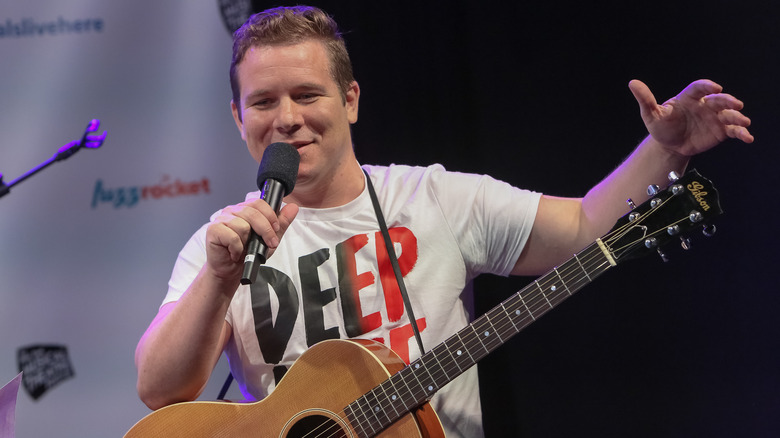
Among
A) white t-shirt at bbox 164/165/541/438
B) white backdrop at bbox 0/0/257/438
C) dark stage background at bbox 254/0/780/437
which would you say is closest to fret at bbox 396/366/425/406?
white t-shirt at bbox 164/165/541/438

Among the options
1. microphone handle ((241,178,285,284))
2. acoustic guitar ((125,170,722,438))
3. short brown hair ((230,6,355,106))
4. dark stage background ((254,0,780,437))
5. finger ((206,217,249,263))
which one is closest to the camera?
microphone handle ((241,178,285,284))

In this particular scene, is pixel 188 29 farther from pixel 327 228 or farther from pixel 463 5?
pixel 327 228

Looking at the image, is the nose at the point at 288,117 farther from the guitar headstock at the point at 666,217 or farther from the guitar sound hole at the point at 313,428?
the guitar headstock at the point at 666,217

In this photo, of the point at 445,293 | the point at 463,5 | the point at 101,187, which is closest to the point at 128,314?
the point at 101,187

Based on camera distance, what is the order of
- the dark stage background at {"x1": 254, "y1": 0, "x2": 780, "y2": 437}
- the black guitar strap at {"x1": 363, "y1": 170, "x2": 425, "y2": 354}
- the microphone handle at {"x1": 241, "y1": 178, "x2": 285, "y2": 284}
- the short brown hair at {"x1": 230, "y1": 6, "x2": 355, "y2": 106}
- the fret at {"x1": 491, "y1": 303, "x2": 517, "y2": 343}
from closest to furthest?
the microphone handle at {"x1": 241, "y1": 178, "x2": 285, "y2": 284}
the fret at {"x1": 491, "y1": 303, "x2": 517, "y2": 343}
the black guitar strap at {"x1": 363, "y1": 170, "x2": 425, "y2": 354}
the short brown hair at {"x1": 230, "y1": 6, "x2": 355, "y2": 106}
the dark stage background at {"x1": 254, "y1": 0, "x2": 780, "y2": 437}

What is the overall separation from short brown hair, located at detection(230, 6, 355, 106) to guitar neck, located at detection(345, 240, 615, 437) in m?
0.84

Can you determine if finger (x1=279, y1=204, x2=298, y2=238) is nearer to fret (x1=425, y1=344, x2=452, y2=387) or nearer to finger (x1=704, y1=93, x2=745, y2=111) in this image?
fret (x1=425, y1=344, x2=452, y2=387)

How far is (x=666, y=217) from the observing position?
145cm

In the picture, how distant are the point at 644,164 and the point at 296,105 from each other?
95cm

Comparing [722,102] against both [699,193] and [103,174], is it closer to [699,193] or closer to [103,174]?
[699,193]

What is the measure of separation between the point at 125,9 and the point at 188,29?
0.96 feet

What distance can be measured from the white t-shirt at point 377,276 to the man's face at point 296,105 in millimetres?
184

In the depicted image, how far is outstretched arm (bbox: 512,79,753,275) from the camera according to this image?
1426 mm

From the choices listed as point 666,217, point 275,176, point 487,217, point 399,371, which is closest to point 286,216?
point 275,176
